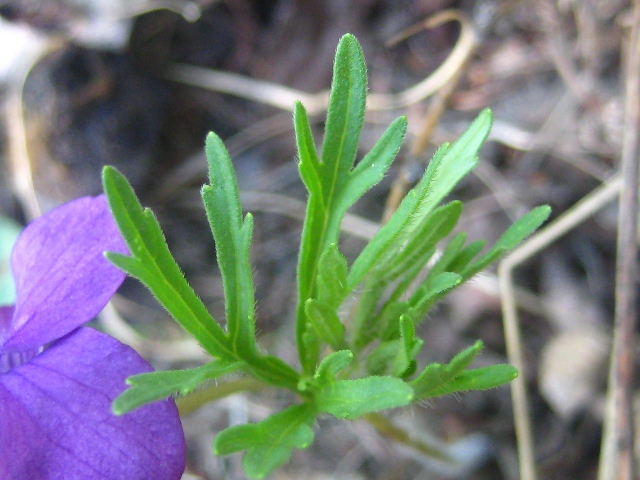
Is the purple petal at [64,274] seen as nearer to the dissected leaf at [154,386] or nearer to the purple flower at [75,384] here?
the purple flower at [75,384]

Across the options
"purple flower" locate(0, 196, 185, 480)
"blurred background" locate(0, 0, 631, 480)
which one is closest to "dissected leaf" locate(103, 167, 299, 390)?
"purple flower" locate(0, 196, 185, 480)

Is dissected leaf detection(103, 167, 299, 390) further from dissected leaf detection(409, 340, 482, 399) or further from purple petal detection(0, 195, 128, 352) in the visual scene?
dissected leaf detection(409, 340, 482, 399)

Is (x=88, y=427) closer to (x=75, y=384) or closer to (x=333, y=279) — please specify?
(x=75, y=384)

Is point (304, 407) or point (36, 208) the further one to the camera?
point (36, 208)

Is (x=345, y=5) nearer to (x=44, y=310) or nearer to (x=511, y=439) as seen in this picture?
(x=511, y=439)

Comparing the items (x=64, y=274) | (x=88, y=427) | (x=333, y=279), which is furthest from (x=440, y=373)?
(x=64, y=274)

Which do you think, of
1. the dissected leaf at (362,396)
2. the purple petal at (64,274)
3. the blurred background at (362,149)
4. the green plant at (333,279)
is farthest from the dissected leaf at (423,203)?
the blurred background at (362,149)

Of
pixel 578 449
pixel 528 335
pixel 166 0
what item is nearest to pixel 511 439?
pixel 578 449
